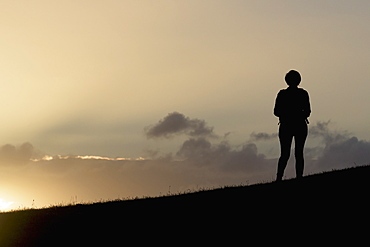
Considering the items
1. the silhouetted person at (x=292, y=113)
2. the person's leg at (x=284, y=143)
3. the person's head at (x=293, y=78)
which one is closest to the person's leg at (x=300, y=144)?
the silhouetted person at (x=292, y=113)

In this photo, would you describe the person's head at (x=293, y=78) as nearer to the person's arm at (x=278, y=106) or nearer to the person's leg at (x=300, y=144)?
the person's arm at (x=278, y=106)

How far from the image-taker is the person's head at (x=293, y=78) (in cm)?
1709

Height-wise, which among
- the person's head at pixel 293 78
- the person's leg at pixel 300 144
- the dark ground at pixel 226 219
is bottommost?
the dark ground at pixel 226 219

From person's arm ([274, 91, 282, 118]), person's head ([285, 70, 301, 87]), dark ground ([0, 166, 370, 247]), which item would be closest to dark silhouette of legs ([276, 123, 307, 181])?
person's arm ([274, 91, 282, 118])

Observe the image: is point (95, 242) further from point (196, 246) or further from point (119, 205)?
point (119, 205)

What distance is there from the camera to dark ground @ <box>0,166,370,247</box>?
1207 cm

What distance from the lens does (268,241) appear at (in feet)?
38.0

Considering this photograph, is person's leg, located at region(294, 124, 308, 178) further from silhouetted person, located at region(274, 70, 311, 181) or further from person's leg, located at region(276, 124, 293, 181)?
person's leg, located at region(276, 124, 293, 181)

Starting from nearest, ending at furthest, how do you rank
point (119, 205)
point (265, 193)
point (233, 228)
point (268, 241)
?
point (268, 241) → point (233, 228) → point (265, 193) → point (119, 205)

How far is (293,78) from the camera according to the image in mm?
17094

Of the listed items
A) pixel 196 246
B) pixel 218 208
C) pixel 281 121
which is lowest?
pixel 196 246

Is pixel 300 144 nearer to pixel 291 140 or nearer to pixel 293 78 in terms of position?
pixel 291 140

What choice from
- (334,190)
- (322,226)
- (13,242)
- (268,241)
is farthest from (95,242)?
(334,190)

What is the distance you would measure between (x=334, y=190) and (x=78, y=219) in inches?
304
